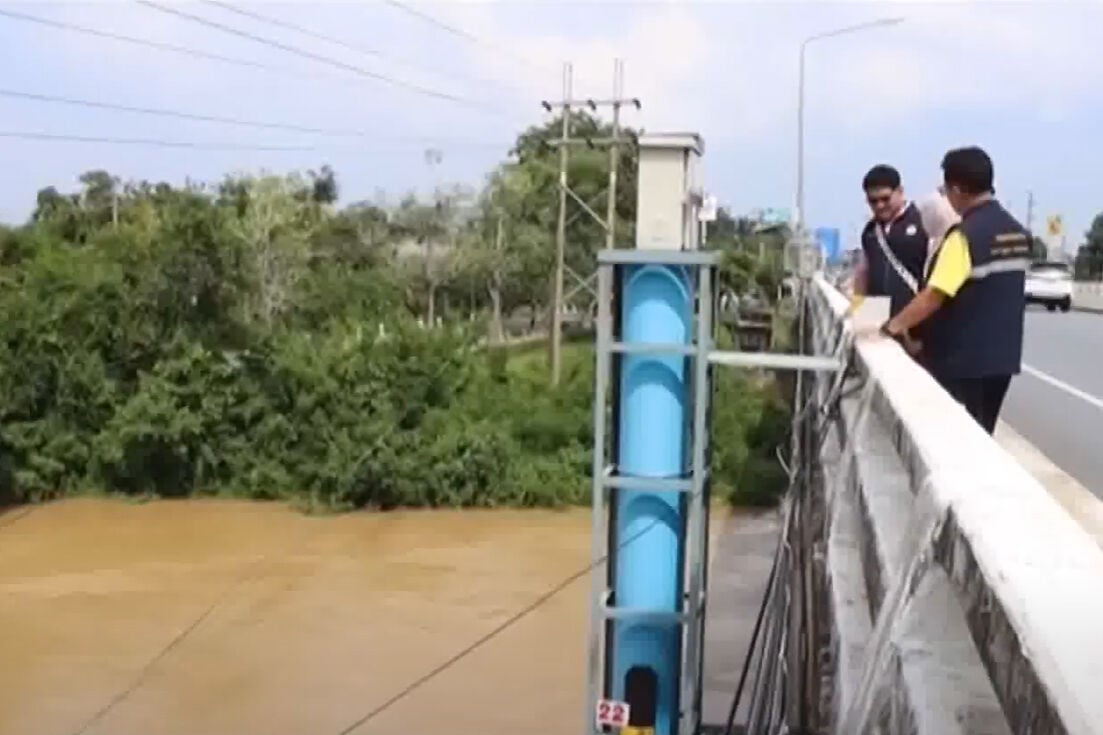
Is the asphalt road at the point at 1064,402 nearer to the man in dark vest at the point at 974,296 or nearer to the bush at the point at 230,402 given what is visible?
the man in dark vest at the point at 974,296

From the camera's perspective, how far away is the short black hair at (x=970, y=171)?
5.64 meters

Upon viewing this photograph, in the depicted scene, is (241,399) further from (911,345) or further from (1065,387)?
(911,345)

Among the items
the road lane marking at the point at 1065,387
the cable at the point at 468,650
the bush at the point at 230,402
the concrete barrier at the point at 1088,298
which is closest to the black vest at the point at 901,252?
the cable at the point at 468,650

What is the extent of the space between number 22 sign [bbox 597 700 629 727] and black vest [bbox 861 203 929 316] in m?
2.05

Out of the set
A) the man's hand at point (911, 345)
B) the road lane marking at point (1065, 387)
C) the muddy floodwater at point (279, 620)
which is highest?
the man's hand at point (911, 345)

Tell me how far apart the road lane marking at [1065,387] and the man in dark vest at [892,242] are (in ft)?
30.0

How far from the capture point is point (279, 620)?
19.5 meters

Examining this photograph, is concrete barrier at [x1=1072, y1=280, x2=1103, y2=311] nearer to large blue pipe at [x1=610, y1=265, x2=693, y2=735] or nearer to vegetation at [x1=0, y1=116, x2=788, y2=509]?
vegetation at [x1=0, y1=116, x2=788, y2=509]

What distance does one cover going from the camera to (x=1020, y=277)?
19.3 ft

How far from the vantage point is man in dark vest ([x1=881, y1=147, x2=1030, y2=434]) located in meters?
5.66

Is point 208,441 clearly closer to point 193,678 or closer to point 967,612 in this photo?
point 193,678

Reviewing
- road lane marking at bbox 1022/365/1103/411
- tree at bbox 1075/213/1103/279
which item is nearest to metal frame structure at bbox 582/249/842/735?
road lane marking at bbox 1022/365/1103/411

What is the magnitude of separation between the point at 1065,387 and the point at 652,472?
1300cm


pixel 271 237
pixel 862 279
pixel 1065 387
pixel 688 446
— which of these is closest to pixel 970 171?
pixel 688 446
